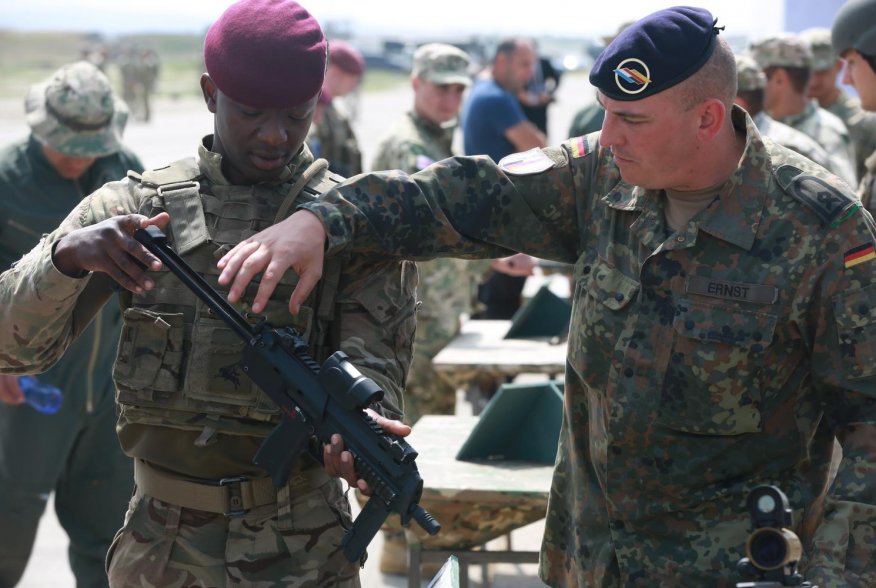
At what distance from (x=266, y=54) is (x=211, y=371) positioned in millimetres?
688

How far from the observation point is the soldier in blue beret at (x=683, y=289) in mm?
2363

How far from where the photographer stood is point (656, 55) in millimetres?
2377

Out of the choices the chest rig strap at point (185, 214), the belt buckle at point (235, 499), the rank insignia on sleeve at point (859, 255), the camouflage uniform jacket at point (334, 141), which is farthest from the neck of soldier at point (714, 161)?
the camouflage uniform jacket at point (334, 141)

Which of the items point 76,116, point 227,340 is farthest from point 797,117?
point 227,340

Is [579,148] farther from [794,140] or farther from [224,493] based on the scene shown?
[794,140]

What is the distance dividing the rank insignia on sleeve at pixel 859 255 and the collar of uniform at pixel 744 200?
18 centimetres

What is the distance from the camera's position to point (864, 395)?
7.71 feet

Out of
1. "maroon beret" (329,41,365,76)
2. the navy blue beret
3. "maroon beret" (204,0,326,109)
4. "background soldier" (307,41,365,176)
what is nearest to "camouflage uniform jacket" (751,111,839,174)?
the navy blue beret

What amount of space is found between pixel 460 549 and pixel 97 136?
2031mm

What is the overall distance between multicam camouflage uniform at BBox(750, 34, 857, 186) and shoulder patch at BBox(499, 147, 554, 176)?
3970 millimetres

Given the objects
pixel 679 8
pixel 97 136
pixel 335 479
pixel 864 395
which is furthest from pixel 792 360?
pixel 97 136

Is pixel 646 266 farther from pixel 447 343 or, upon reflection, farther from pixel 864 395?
pixel 447 343

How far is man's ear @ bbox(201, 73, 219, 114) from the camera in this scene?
2.73 m

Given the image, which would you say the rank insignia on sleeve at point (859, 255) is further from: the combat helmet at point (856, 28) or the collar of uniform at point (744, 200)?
the combat helmet at point (856, 28)
